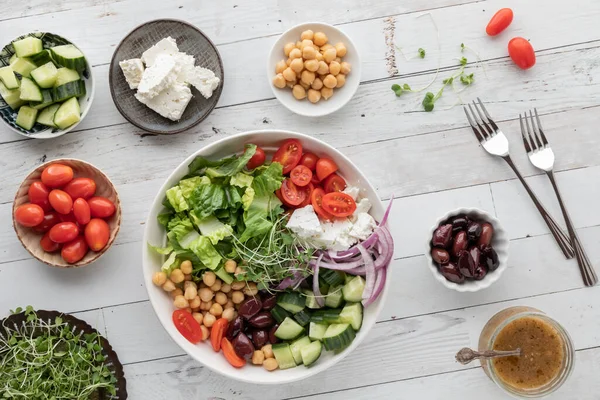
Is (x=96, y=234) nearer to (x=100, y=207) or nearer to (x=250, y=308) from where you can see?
(x=100, y=207)

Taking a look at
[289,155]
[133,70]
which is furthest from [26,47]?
[289,155]

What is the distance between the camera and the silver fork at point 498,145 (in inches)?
107

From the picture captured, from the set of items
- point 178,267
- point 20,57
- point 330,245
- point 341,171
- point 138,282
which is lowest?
point 138,282

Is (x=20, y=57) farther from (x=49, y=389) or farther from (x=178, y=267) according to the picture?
(x=49, y=389)

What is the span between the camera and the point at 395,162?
8.96 ft

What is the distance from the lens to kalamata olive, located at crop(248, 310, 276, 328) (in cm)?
249

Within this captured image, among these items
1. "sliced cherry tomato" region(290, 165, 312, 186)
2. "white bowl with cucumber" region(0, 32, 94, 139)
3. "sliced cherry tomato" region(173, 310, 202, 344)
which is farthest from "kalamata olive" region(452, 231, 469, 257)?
"white bowl with cucumber" region(0, 32, 94, 139)

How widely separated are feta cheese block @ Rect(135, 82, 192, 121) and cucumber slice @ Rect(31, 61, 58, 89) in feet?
1.10

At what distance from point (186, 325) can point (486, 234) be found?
1234 mm

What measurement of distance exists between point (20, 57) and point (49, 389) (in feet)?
4.37

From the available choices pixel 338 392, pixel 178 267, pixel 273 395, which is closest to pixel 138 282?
pixel 178 267

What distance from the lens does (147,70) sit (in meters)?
2.53

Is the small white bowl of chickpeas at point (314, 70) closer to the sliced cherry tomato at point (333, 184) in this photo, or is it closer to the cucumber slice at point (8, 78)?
the sliced cherry tomato at point (333, 184)

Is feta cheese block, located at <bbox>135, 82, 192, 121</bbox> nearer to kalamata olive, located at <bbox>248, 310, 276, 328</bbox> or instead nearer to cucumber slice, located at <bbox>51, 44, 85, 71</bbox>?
cucumber slice, located at <bbox>51, 44, 85, 71</bbox>
